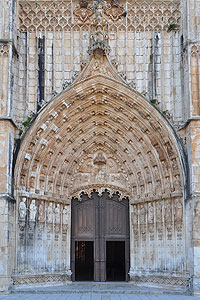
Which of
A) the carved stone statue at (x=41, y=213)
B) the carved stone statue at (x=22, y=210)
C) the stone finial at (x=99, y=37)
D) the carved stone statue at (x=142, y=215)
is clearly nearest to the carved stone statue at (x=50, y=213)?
the carved stone statue at (x=41, y=213)

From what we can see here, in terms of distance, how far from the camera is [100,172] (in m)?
14.6

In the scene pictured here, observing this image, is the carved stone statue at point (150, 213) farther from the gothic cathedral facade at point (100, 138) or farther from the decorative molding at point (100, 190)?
the decorative molding at point (100, 190)

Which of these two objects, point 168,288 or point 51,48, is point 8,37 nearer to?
point 51,48

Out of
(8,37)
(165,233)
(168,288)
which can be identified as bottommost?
(168,288)

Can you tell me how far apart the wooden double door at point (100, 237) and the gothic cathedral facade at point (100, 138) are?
3 centimetres

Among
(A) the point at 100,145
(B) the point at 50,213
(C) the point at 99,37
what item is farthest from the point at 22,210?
(C) the point at 99,37

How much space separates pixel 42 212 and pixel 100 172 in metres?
2.32

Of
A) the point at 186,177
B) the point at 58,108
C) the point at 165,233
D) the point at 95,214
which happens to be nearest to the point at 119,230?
the point at 95,214

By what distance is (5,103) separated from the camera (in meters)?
12.7

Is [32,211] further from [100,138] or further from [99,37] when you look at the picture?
[99,37]

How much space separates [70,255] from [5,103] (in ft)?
16.4

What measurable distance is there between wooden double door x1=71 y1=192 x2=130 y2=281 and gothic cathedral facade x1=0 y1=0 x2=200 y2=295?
1.2 inches

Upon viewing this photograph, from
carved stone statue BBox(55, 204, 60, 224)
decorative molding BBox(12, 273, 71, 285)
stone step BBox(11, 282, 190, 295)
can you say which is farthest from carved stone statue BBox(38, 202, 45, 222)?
stone step BBox(11, 282, 190, 295)

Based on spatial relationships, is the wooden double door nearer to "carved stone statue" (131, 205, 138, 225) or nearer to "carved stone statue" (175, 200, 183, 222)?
"carved stone statue" (131, 205, 138, 225)
